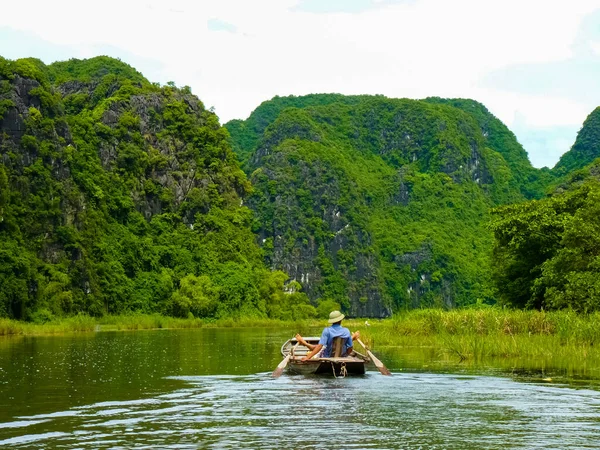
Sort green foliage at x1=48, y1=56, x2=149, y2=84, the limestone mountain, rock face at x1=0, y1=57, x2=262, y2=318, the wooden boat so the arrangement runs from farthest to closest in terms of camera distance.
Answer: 1. the limestone mountain
2. green foliage at x1=48, y1=56, x2=149, y2=84
3. rock face at x1=0, y1=57, x2=262, y2=318
4. the wooden boat

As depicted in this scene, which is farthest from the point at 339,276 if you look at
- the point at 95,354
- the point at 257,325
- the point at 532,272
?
the point at 95,354

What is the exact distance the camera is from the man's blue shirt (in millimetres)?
20891

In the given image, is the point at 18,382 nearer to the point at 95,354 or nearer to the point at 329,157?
the point at 95,354

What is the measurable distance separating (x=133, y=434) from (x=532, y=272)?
3452cm

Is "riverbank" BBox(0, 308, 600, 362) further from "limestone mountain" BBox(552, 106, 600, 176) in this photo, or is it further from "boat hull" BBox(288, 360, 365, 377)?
"limestone mountain" BBox(552, 106, 600, 176)

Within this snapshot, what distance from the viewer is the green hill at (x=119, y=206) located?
75.3 m

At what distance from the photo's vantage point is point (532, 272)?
4459 cm

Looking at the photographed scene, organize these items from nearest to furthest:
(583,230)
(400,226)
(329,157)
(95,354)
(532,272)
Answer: (95,354)
(583,230)
(532,272)
(329,157)
(400,226)

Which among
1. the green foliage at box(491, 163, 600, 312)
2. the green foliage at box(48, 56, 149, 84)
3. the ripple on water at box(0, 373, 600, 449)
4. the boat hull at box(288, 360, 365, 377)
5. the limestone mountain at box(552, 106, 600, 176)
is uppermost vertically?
the green foliage at box(48, 56, 149, 84)

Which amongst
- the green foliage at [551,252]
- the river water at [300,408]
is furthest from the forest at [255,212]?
the river water at [300,408]

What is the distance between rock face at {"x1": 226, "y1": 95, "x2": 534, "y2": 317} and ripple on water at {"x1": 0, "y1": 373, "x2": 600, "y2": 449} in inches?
4631

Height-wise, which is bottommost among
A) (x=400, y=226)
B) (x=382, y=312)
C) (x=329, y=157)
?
(x=382, y=312)

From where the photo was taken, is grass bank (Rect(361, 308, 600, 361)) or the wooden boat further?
grass bank (Rect(361, 308, 600, 361))

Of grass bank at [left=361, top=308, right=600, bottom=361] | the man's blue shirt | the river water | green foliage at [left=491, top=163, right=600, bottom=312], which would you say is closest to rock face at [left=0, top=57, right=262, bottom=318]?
green foliage at [left=491, top=163, right=600, bottom=312]
